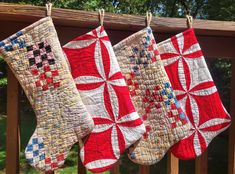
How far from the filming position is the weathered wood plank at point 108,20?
1.06 metres

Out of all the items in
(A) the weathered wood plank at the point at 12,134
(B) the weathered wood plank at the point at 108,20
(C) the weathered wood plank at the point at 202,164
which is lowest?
(C) the weathered wood plank at the point at 202,164

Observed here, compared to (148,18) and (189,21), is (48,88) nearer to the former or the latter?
(148,18)

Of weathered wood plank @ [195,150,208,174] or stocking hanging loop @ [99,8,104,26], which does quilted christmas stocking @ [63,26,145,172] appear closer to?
stocking hanging loop @ [99,8,104,26]

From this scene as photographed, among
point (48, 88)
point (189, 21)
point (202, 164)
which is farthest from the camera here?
point (202, 164)

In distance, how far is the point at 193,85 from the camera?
125 cm

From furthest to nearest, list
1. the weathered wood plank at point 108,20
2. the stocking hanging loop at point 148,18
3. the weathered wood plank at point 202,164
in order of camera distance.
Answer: the weathered wood plank at point 202,164, the stocking hanging loop at point 148,18, the weathered wood plank at point 108,20

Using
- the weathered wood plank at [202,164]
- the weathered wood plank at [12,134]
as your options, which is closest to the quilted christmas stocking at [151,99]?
the weathered wood plank at [202,164]

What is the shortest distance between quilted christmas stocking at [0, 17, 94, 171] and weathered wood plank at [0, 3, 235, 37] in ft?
0.15

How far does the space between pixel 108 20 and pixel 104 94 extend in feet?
0.84

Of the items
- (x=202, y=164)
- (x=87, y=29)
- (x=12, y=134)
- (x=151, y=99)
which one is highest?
(x=87, y=29)

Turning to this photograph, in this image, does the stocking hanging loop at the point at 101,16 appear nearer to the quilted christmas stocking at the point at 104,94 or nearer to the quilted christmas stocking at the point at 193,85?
the quilted christmas stocking at the point at 104,94

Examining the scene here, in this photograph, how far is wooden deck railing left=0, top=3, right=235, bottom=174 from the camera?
3.60 ft

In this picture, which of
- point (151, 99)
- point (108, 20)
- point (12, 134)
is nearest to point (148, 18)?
point (108, 20)

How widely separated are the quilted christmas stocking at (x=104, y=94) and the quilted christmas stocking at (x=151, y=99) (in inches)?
2.5
